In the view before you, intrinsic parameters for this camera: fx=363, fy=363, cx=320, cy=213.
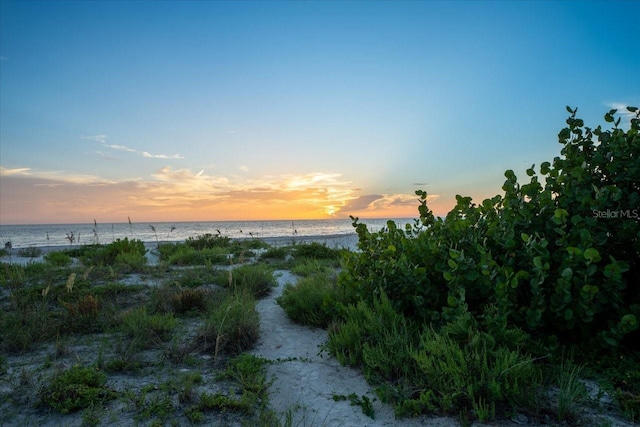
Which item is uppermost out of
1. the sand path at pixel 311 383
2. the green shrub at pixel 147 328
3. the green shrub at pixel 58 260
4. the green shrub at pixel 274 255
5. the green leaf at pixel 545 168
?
the green leaf at pixel 545 168

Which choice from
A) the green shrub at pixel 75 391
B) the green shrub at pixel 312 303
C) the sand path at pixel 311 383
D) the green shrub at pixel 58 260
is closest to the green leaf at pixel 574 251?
the sand path at pixel 311 383

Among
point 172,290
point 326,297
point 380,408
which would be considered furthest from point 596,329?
point 172,290

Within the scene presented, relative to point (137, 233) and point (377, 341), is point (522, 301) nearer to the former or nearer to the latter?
point (377, 341)

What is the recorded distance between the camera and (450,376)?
10.9 feet

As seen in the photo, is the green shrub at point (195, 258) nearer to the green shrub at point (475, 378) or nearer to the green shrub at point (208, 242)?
the green shrub at point (208, 242)

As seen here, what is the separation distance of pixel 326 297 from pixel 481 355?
258 centimetres

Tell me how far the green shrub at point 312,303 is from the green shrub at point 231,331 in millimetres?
921

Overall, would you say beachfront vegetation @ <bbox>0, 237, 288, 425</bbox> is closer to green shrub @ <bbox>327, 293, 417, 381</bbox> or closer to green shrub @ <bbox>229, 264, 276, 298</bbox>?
green shrub @ <bbox>229, 264, 276, 298</bbox>

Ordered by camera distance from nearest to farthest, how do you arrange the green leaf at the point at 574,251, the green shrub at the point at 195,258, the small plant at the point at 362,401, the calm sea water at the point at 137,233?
the small plant at the point at 362,401, the green leaf at the point at 574,251, the green shrub at the point at 195,258, the calm sea water at the point at 137,233

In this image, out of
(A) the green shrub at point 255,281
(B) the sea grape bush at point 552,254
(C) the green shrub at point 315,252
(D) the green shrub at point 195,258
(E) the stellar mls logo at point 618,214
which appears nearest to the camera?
(B) the sea grape bush at point 552,254

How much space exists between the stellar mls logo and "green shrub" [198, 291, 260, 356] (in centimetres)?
453

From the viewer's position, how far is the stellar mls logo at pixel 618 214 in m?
4.00

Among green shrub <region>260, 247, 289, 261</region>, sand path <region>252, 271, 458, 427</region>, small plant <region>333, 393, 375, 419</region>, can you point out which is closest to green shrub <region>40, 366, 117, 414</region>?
sand path <region>252, 271, 458, 427</region>

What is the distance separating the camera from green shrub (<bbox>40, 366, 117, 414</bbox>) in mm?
3412
